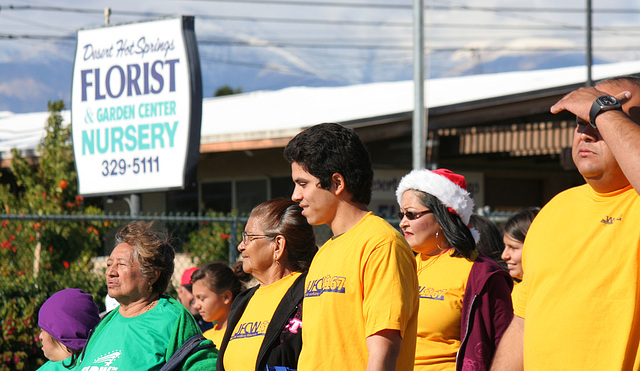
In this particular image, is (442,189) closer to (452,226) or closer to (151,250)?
(452,226)

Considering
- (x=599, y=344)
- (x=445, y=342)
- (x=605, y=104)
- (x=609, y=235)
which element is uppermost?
(x=605, y=104)

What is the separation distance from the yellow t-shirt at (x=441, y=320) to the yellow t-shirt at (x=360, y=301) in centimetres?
82

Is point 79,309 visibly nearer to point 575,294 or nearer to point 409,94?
point 575,294

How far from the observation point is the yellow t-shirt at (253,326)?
11.5 feet

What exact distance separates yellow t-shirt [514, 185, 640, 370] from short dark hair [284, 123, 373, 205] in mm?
728

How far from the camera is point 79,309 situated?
4.29 metres

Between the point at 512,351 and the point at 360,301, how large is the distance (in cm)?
64

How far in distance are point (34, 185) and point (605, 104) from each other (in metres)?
9.53

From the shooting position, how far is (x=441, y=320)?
12.3 feet

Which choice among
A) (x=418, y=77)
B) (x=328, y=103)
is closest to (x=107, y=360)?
(x=418, y=77)

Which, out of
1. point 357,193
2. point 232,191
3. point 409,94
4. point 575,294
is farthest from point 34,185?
point 575,294

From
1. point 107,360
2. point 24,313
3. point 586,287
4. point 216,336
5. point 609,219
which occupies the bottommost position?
point 24,313

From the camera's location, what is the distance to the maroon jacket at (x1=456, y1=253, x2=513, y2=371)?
11.5ft

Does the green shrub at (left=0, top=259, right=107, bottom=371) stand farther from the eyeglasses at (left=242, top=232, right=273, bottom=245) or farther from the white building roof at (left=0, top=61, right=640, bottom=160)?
the eyeglasses at (left=242, top=232, right=273, bottom=245)
